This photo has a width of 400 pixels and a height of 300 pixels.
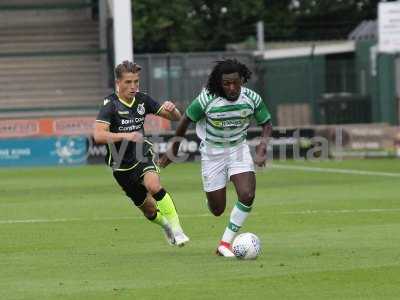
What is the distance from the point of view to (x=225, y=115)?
530 inches

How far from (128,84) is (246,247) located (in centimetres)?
247

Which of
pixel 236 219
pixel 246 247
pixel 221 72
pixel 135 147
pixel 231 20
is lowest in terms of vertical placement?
pixel 246 247

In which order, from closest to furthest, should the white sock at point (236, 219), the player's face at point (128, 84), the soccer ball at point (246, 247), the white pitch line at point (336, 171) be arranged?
the soccer ball at point (246, 247) < the white sock at point (236, 219) < the player's face at point (128, 84) < the white pitch line at point (336, 171)

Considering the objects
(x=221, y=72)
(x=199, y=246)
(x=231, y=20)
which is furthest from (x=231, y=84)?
(x=231, y=20)

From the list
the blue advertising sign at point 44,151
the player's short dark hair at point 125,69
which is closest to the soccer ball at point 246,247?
the player's short dark hair at point 125,69

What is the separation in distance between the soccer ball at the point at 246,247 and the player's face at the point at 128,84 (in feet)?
7.47

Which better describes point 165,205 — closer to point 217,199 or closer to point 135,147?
point 217,199

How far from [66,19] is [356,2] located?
2304 cm

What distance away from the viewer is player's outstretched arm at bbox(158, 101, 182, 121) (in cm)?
1409

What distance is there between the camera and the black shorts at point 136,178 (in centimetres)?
1420

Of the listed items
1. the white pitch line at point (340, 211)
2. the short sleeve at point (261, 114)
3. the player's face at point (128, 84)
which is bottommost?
the white pitch line at point (340, 211)

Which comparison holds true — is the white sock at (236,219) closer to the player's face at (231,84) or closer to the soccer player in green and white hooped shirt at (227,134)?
the soccer player in green and white hooped shirt at (227,134)

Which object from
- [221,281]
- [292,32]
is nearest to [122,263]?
[221,281]

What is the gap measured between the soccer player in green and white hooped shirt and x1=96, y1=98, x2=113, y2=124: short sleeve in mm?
A: 784
